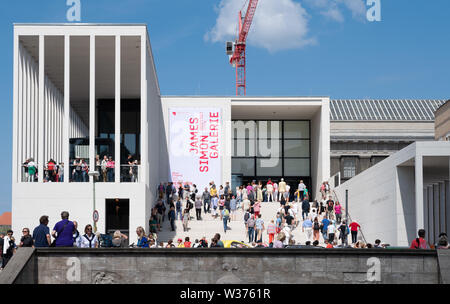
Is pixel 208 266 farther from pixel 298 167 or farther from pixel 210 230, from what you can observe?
pixel 298 167

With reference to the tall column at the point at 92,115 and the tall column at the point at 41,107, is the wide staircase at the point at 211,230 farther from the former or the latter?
the tall column at the point at 41,107

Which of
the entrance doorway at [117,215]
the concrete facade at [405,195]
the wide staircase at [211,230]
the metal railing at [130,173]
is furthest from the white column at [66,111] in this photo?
the concrete facade at [405,195]

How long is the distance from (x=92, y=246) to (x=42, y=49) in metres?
16.9

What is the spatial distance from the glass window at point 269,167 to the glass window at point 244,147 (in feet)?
2.80

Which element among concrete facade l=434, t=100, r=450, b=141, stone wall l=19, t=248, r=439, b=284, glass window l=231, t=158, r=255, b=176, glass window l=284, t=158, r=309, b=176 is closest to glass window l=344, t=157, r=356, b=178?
glass window l=284, t=158, r=309, b=176

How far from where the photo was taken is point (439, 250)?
1958cm

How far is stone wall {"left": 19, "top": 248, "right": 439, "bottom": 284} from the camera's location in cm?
2005

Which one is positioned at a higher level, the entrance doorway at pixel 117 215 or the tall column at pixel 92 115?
the tall column at pixel 92 115

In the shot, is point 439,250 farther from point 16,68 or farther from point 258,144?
point 258,144

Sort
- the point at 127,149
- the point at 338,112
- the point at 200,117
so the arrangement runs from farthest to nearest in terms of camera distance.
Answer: the point at 338,112, the point at 200,117, the point at 127,149

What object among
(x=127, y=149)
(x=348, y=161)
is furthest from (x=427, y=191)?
(x=348, y=161)

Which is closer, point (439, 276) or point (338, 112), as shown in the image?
point (439, 276)

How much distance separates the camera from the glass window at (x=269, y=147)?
5834cm

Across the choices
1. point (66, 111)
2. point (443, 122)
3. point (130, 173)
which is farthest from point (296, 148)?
point (66, 111)
